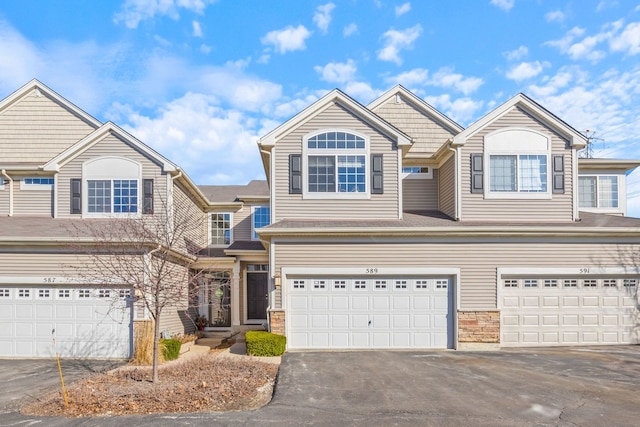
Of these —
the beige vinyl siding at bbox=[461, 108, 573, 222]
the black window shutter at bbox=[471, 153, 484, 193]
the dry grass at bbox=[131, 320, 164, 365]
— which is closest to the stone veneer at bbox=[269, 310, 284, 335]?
the dry grass at bbox=[131, 320, 164, 365]

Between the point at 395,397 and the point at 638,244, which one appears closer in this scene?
the point at 395,397

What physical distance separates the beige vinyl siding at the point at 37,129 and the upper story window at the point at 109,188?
11.2 ft

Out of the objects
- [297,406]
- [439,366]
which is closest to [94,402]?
[297,406]

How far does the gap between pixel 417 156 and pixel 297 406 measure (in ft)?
39.8

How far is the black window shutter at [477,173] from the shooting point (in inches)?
587

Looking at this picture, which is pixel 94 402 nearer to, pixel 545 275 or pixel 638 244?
pixel 545 275

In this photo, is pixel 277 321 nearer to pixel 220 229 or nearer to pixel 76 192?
pixel 76 192

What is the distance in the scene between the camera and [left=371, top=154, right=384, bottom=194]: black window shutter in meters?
14.9

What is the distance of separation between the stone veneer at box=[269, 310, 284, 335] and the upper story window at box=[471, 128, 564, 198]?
7.35 metres

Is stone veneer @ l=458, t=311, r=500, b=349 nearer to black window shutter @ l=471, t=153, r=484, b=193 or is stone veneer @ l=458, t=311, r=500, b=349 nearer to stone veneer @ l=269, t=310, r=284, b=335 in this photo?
black window shutter @ l=471, t=153, r=484, b=193

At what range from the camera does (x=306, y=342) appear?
44.7 feet

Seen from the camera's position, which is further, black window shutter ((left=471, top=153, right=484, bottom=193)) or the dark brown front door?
the dark brown front door

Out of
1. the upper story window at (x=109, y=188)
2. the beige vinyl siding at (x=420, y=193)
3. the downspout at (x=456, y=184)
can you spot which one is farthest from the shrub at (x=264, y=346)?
the beige vinyl siding at (x=420, y=193)

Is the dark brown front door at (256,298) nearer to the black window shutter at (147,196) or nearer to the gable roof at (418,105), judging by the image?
the black window shutter at (147,196)
